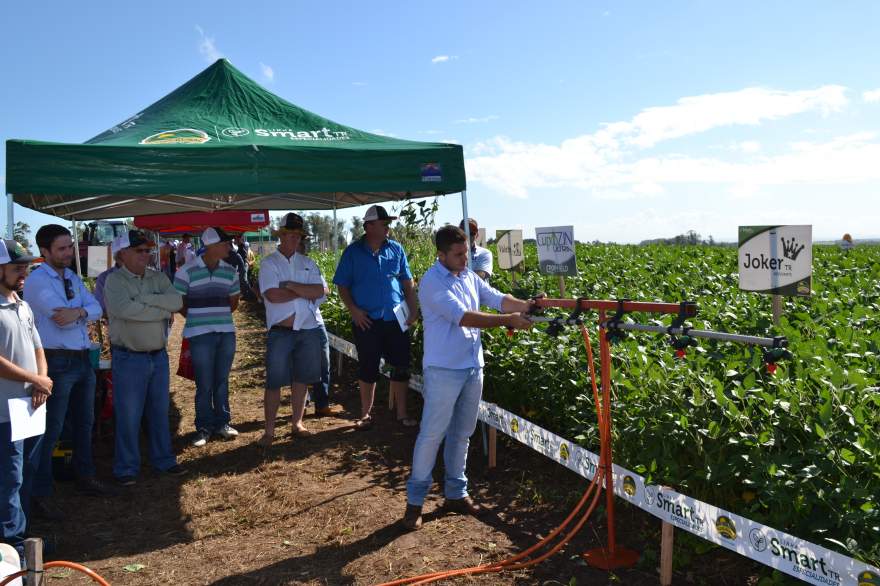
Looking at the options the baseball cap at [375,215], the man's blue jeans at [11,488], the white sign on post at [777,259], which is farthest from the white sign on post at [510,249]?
the man's blue jeans at [11,488]

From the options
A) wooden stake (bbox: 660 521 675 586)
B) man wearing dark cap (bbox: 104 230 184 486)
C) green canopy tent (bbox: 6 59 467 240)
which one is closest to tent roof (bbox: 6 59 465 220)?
green canopy tent (bbox: 6 59 467 240)

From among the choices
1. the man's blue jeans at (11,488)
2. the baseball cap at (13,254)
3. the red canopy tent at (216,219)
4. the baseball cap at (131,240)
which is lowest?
the man's blue jeans at (11,488)

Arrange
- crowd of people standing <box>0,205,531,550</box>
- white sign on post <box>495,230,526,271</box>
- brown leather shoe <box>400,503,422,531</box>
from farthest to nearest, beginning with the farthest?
white sign on post <box>495,230,526,271</box>
brown leather shoe <box>400,503,422,531</box>
crowd of people standing <box>0,205,531,550</box>

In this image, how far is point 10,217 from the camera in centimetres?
478

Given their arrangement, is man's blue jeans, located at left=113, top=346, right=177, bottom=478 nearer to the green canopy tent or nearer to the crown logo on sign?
the green canopy tent

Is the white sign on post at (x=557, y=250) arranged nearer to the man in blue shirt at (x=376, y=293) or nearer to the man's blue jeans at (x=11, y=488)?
the man in blue shirt at (x=376, y=293)

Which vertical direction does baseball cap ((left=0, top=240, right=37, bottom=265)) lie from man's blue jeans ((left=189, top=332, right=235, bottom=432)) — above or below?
above

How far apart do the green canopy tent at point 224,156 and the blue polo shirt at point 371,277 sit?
2.17ft

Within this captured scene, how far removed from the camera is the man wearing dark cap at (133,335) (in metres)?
5.35

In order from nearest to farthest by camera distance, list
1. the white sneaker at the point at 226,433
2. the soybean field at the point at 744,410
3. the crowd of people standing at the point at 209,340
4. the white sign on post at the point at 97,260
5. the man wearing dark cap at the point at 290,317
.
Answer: the soybean field at the point at 744,410, the crowd of people standing at the point at 209,340, the man wearing dark cap at the point at 290,317, the white sneaker at the point at 226,433, the white sign on post at the point at 97,260

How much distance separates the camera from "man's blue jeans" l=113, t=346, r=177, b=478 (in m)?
5.44

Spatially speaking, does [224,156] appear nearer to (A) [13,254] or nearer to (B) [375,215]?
(B) [375,215]

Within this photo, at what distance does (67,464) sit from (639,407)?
4437mm

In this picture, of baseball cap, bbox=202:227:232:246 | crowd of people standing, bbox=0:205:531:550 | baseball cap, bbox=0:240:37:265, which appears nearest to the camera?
baseball cap, bbox=0:240:37:265
